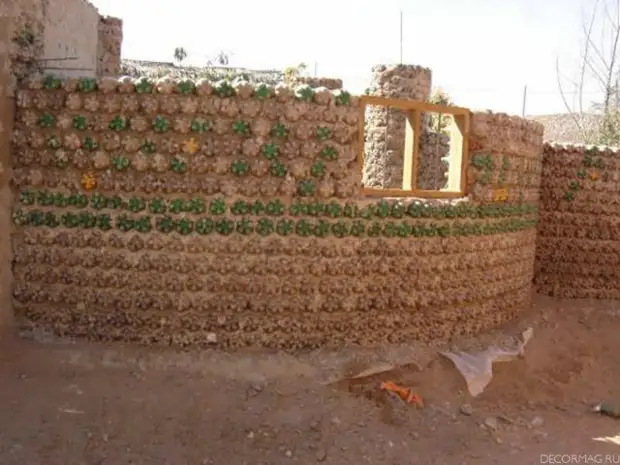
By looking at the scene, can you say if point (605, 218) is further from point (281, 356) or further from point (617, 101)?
point (617, 101)

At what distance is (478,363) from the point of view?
6.83 m

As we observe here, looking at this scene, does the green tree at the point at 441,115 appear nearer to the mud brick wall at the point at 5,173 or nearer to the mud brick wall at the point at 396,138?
the mud brick wall at the point at 396,138

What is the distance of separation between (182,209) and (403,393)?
2.49 m

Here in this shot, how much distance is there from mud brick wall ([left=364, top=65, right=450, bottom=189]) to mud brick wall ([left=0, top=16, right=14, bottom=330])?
6.32m

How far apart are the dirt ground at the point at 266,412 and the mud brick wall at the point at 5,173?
14.3 inches

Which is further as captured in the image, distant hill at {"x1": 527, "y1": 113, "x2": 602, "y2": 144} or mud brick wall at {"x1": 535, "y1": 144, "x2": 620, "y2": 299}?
distant hill at {"x1": 527, "y1": 113, "x2": 602, "y2": 144}

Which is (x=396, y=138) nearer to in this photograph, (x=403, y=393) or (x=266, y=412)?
(x=403, y=393)

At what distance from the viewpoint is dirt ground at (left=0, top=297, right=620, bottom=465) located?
4.99 meters

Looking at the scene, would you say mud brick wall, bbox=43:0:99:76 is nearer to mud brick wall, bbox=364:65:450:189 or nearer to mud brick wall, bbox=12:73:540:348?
mud brick wall, bbox=12:73:540:348

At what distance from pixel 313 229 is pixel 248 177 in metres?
0.74

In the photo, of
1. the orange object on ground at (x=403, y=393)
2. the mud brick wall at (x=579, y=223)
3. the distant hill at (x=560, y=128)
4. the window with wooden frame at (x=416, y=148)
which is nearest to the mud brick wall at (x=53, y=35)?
the window with wooden frame at (x=416, y=148)

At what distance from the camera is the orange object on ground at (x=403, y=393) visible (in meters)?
6.12

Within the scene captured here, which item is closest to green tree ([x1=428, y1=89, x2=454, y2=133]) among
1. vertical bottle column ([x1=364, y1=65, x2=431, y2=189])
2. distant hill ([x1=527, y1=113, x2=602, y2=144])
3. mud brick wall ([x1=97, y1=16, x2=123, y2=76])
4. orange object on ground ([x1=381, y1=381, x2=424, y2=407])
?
vertical bottle column ([x1=364, y1=65, x2=431, y2=189])

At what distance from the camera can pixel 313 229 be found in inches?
249
